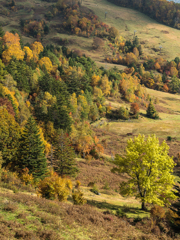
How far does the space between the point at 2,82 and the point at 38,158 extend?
46449 millimetres

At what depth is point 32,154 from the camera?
41.9 meters

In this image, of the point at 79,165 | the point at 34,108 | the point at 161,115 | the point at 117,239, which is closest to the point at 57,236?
the point at 117,239

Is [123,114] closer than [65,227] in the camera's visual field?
No

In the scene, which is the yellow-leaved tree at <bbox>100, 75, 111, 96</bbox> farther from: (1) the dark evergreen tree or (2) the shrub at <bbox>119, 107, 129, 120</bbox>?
(1) the dark evergreen tree

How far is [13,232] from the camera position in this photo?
1335 centimetres

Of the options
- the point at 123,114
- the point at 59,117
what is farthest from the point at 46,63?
the point at 123,114

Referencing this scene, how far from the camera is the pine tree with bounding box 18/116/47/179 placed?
40625 millimetres

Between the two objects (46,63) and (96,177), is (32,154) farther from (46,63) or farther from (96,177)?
(46,63)

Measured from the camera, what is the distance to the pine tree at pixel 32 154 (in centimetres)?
4062

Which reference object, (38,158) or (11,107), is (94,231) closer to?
(38,158)

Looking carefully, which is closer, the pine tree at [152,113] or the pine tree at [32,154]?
the pine tree at [32,154]

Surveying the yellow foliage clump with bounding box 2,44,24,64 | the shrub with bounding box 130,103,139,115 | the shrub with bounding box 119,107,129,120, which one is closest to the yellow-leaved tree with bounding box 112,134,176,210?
the yellow foliage clump with bounding box 2,44,24,64

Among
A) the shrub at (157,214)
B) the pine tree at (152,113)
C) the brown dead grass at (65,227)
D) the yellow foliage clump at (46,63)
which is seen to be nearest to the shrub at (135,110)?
the pine tree at (152,113)

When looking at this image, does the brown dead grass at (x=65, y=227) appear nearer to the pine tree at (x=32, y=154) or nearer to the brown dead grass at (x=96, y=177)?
the pine tree at (x=32, y=154)
